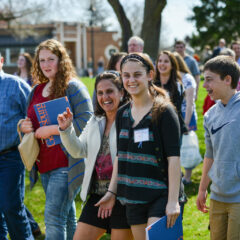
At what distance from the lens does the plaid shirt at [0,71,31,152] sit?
402 centimetres

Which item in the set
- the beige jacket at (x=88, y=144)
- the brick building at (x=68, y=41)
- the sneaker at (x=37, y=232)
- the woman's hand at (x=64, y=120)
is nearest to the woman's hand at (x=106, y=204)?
the beige jacket at (x=88, y=144)

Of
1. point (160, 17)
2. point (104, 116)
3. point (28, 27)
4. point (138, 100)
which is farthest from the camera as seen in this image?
point (28, 27)

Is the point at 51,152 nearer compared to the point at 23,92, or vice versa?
the point at 51,152

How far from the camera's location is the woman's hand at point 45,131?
350 centimetres

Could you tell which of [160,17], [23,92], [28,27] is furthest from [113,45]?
[23,92]

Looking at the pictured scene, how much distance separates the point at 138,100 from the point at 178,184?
0.65 m

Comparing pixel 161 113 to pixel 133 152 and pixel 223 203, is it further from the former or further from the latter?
pixel 223 203

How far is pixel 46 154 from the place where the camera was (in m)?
3.67

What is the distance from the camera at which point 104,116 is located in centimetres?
334

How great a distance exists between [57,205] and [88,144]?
0.65 meters

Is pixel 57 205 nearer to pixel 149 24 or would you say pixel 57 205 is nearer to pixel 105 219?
pixel 105 219

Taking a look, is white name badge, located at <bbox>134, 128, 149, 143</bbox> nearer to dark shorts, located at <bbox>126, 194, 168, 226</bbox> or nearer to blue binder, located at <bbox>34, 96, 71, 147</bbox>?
dark shorts, located at <bbox>126, 194, 168, 226</bbox>

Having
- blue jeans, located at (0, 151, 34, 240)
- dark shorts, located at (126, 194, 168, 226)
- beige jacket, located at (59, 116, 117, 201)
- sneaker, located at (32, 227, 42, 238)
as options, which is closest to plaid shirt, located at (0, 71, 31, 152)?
blue jeans, located at (0, 151, 34, 240)

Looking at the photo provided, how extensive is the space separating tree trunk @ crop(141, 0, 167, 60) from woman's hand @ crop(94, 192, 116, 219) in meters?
7.36
